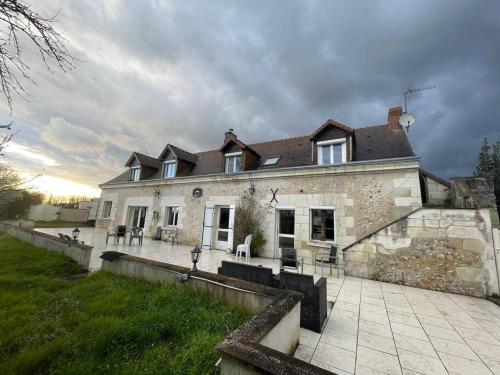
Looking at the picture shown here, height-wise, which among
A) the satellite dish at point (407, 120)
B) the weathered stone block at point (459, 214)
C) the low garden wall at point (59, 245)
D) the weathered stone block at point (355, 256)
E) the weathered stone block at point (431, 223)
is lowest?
the low garden wall at point (59, 245)

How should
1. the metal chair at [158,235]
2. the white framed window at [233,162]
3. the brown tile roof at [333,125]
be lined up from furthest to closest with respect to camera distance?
the metal chair at [158,235], the white framed window at [233,162], the brown tile roof at [333,125]

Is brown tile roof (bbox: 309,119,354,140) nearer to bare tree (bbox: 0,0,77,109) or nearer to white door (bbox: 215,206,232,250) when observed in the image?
white door (bbox: 215,206,232,250)

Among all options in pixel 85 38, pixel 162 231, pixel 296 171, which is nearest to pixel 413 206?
pixel 296 171

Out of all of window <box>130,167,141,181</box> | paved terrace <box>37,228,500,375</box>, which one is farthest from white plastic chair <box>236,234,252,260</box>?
window <box>130,167,141,181</box>

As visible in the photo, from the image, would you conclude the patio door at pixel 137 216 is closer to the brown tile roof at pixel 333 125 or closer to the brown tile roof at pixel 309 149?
the brown tile roof at pixel 309 149

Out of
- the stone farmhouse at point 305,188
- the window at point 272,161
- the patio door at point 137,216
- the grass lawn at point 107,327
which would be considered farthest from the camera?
the patio door at point 137,216

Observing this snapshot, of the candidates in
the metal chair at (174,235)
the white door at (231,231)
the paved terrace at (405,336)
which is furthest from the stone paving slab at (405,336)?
Result: the metal chair at (174,235)

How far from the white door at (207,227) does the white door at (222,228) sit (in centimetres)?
34

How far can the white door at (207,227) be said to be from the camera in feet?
29.8

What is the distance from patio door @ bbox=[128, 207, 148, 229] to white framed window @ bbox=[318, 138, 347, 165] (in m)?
10.8

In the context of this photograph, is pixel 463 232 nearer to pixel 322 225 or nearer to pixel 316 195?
pixel 322 225

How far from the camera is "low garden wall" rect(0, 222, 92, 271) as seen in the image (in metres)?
5.36

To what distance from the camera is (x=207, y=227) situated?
924 centimetres

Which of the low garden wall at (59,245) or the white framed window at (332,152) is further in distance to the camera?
the white framed window at (332,152)
